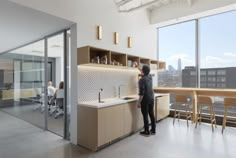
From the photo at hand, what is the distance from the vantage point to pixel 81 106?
3221mm

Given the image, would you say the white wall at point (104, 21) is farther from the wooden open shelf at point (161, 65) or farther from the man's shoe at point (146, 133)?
the man's shoe at point (146, 133)

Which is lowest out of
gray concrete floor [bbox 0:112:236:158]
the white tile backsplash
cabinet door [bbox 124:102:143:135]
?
gray concrete floor [bbox 0:112:236:158]

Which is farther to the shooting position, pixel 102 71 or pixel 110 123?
pixel 102 71

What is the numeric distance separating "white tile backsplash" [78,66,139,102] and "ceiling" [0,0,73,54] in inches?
42.9

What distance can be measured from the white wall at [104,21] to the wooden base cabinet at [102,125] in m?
1.47

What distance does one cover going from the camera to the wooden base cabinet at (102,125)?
2.95 metres

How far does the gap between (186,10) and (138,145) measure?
4212 millimetres

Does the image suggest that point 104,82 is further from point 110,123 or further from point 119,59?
point 110,123

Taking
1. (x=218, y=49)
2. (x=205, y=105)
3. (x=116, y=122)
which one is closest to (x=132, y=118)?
(x=116, y=122)

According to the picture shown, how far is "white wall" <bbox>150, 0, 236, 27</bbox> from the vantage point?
4.34 meters

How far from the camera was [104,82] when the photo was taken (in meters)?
3.98

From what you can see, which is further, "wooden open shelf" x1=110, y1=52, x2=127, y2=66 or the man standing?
"wooden open shelf" x1=110, y1=52, x2=127, y2=66

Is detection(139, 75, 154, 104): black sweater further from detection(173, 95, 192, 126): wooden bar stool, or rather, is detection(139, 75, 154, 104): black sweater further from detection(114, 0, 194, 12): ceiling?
detection(114, 0, 194, 12): ceiling

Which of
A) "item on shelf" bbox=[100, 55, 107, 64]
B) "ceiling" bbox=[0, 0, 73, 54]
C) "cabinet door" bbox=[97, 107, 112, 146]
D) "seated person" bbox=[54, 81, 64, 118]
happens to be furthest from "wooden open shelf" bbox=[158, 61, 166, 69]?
"ceiling" bbox=[0, 0, 73, 54]
